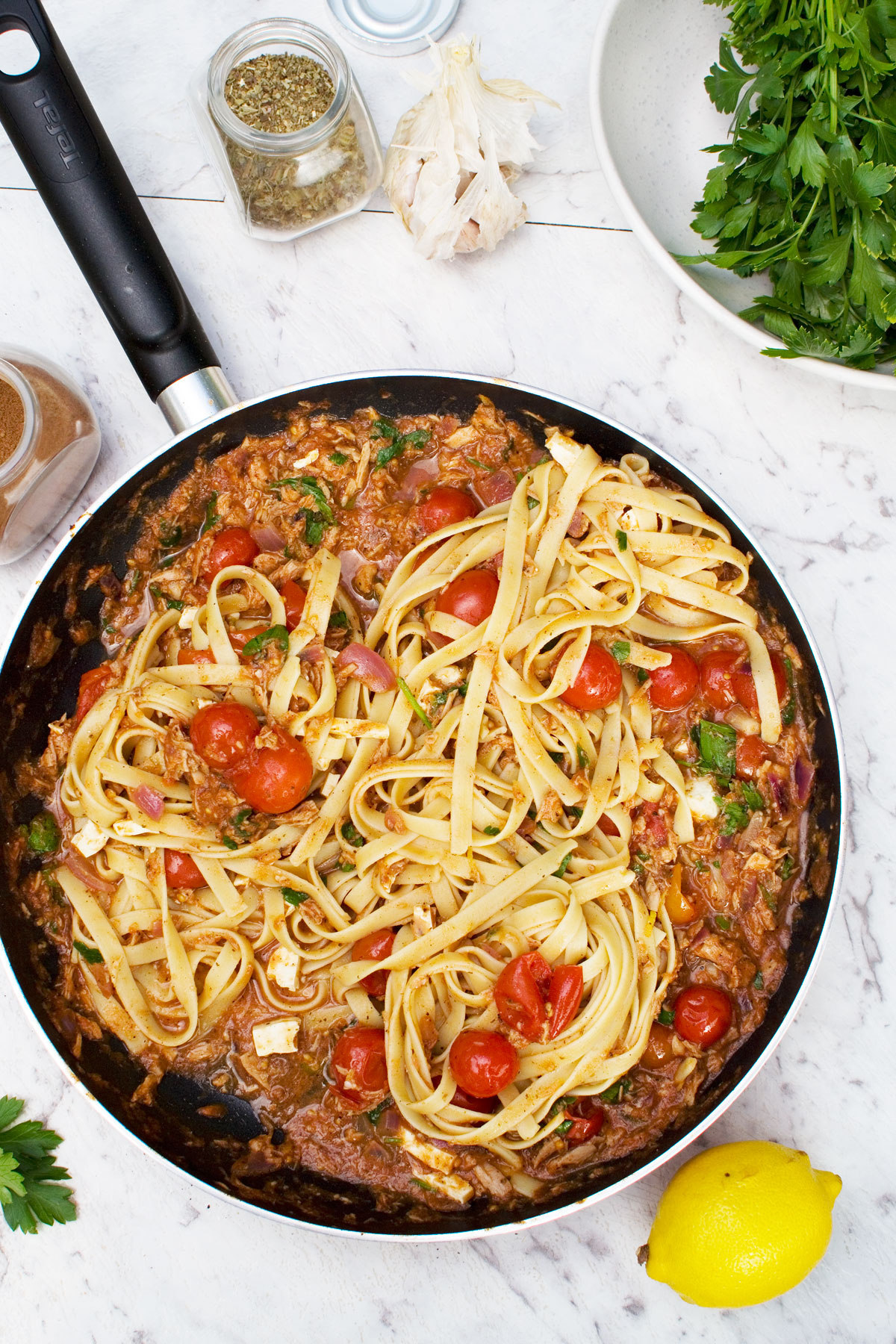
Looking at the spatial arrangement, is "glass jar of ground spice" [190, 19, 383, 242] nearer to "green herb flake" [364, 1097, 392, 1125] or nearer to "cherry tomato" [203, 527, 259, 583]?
"cherry tomato" [203, 527, 259, 583]

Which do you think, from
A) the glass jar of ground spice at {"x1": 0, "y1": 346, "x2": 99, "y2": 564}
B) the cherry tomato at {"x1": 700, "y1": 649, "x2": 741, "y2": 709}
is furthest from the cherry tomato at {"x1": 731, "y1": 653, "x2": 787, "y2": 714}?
the glass jar of ground spice at {"x1": 0, "y1": 346, "x2": 99, "y2": 564}

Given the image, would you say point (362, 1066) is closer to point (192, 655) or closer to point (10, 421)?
point (192, 655)

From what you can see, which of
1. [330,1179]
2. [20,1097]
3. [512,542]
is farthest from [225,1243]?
[512,542]

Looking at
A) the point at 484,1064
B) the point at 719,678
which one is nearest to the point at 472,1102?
the point at 484,1064

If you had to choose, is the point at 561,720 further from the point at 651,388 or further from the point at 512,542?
the point at 651,388

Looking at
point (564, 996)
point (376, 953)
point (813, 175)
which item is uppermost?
point (813, 175)
